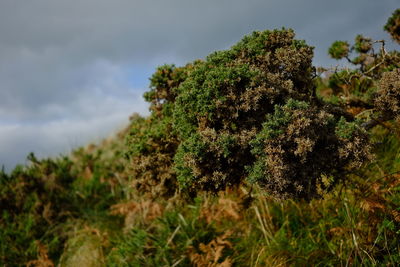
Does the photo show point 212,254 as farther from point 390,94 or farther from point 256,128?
point 390,94

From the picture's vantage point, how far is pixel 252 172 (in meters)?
3.65

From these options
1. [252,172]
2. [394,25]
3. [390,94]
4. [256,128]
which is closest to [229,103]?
Result: [256,128]

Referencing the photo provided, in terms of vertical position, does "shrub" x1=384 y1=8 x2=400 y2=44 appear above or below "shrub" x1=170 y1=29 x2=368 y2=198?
above

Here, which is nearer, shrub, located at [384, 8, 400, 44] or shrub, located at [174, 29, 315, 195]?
shrub, located at [174, 29, 315, 195]

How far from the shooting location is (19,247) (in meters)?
8.23

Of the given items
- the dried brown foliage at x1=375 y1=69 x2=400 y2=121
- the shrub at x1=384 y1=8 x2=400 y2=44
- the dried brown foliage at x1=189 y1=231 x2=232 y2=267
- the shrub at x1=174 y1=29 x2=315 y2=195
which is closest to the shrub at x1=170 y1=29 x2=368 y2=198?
the shrub at x1=174 y1=29 x2=315 y2=195

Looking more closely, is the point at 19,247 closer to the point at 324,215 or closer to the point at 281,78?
the point at 324,215

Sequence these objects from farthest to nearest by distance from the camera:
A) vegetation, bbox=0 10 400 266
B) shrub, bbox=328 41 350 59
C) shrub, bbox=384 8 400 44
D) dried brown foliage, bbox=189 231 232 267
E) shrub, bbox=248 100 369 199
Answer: shrub, bbox=384 8 400 44, shrub, bbox=328 41 350 59, dried brown foliage, bbox=189 231 232 267, vegetation, bbox=0 10 400 266, shrub, bbox=248 100 369 199

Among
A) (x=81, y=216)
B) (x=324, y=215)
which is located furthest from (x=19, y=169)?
(x=324, y=215)

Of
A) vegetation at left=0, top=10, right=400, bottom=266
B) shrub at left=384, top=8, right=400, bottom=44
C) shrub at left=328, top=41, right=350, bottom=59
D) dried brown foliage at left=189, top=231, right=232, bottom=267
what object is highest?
shrub at left=384, top=8, right=400, bottom=44

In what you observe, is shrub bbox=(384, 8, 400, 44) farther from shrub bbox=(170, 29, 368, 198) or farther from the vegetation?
shrub bbox=(170, 29, 368, 198)

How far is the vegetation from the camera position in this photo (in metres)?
3.67

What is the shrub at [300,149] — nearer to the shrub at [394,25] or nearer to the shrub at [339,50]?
the shrub at [339,50]

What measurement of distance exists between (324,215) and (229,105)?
295 centimetres
